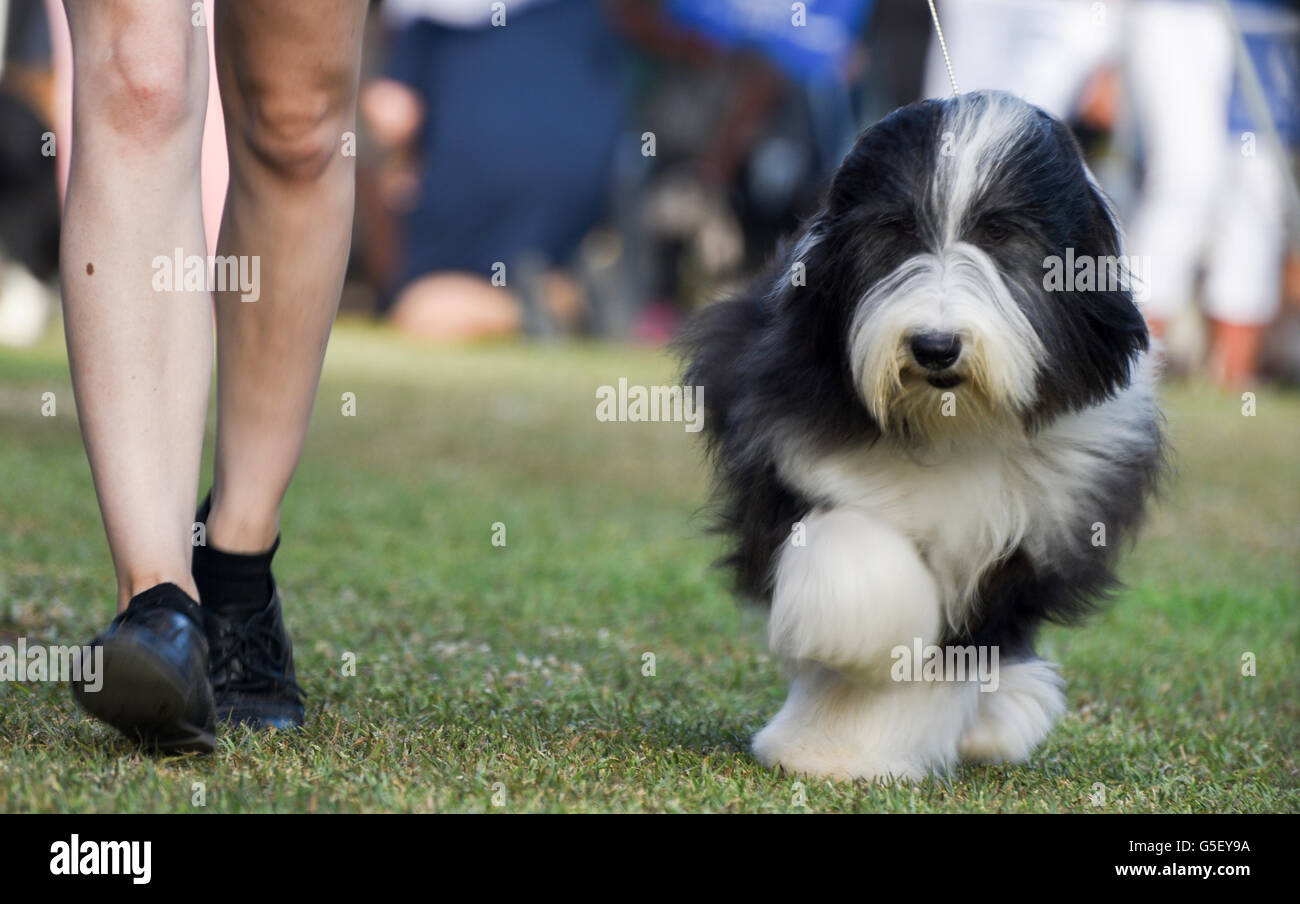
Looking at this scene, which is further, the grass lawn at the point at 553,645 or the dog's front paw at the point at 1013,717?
the dog's front paw at the point at 1013,717

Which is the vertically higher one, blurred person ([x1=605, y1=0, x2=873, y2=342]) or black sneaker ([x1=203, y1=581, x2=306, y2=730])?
blurred person ([x1=605, y1=0, x2=873, y2=342])

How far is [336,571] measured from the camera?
175 inches

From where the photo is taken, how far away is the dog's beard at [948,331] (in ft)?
7.64

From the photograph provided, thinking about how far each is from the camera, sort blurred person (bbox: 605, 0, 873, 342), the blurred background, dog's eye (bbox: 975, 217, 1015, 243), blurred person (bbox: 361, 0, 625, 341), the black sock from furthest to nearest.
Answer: blurred person (bbox: 605, 0, 873, 342) → blurred person (bbox: 361, 0, 625, 341) → the blurred background → the black sock → dog's eye (bbox: 975, 217, 1015, 243)

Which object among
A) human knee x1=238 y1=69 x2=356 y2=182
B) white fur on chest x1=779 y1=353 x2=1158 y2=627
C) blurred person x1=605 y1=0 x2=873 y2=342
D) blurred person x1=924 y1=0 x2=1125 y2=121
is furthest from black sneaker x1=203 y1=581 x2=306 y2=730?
blurred person x1=605 y1=0 x2=873 y2=342

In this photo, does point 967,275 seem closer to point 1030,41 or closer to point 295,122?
point 295,122

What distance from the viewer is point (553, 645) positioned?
3.78 m

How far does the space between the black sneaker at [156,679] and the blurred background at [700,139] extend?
852 cm

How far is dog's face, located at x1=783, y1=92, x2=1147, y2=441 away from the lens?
2350 mm

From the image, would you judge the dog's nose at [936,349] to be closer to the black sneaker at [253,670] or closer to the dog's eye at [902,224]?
the dog's eye at [902,224]

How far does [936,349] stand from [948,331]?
3 cm

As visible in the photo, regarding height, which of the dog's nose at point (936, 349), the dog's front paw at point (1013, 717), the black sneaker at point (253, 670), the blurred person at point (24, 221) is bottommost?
the dog's front paw at point (1013, 717)

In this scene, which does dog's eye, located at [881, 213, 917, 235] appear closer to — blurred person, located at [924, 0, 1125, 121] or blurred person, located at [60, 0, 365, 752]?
blurred person, located at [60, 0, 365, 752]

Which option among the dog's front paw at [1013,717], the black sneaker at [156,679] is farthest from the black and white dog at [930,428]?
the black sneaker at [156,679]
